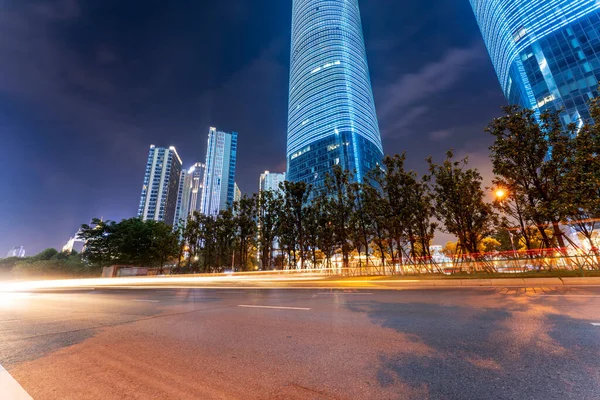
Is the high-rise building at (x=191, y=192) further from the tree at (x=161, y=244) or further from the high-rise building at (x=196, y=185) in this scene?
the tree at (x=161, y=244)

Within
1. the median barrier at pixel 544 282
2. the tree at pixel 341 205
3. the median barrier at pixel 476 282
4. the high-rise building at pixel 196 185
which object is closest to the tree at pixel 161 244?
the tree at pixel 341 205

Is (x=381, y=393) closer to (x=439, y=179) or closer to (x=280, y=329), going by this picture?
(x=280, y=329)

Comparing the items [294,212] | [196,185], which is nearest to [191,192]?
[196,185]

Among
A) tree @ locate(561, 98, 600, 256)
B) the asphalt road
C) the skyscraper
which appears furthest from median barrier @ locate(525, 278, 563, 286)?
the skyscraper

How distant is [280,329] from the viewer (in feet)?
19.8

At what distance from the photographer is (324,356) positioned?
4.19 m

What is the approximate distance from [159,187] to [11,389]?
183627 mm

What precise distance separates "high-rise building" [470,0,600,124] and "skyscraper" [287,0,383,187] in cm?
5363

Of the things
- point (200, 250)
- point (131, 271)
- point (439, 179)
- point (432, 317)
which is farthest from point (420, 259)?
point (200, 250)

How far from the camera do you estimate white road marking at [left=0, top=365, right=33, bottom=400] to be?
3.09 meters

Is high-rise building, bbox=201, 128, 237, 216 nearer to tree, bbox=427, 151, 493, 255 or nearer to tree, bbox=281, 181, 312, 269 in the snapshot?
tree, bbox=281, 181, 312, 269

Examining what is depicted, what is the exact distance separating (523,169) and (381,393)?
2603 cm

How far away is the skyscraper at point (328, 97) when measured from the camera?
4345 inches

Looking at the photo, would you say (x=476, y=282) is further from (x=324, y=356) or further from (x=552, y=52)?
(x=552, y=52)
